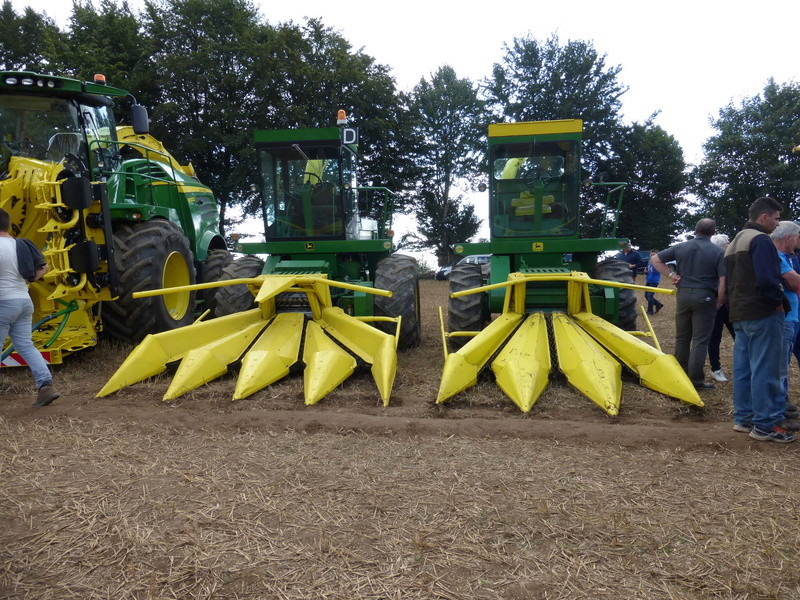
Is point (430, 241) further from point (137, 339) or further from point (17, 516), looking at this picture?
point (17, 516)

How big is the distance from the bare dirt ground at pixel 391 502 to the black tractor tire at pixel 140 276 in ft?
5.46

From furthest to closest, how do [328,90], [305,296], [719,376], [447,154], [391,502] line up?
[447,154], [328,90], [305,296], [719,376], [391,502]

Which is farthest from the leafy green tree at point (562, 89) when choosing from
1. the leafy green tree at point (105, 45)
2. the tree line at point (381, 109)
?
the leafy green tree at point (105, 45)

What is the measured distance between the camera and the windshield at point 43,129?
20.4ft

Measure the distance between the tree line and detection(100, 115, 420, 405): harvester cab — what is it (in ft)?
28.6

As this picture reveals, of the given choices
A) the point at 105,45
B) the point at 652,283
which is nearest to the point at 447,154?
the point at 105,45

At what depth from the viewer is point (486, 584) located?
2291mm

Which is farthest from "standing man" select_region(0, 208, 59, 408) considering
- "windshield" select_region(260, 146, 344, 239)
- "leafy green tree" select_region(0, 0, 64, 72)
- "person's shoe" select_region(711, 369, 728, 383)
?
"leafy green tree" select_region(0, 0, 64, 72)

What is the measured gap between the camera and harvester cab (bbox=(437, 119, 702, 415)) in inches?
193

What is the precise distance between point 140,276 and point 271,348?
1.93 m

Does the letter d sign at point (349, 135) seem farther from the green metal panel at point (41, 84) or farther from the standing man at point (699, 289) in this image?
the standing man at point (699, 289)

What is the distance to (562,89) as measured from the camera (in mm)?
32750

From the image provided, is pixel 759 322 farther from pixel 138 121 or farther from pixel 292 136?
pixel 138 121

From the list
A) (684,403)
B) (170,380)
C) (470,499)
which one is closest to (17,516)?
(470,499)
